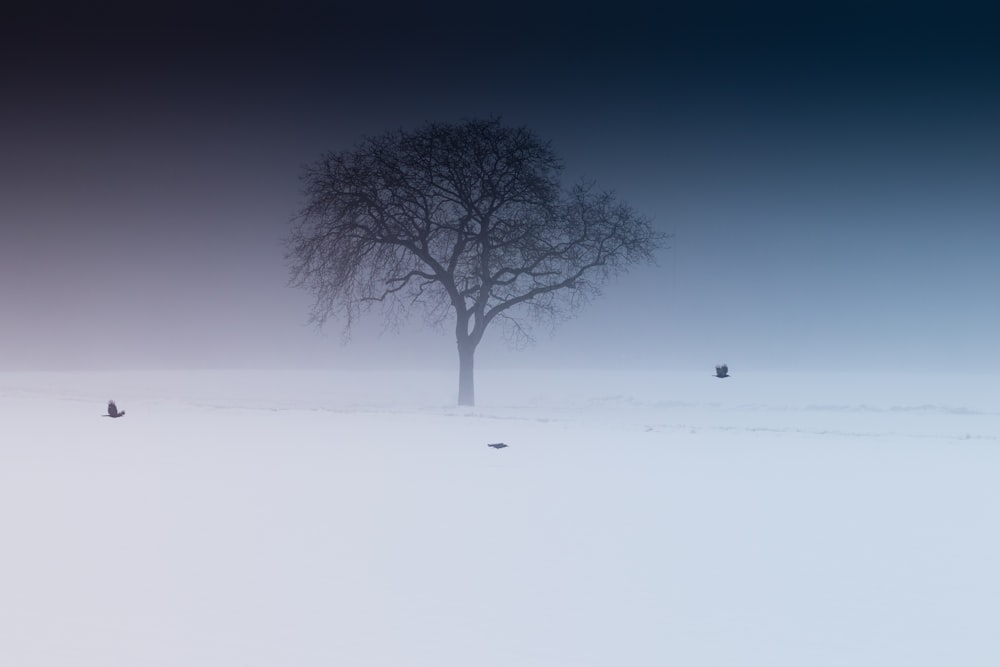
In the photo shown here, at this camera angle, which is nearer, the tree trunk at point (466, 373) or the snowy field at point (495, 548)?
the snowy field at point (495, 548)

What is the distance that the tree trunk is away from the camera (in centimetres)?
2972

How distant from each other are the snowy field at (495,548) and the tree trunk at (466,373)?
10.1 meters

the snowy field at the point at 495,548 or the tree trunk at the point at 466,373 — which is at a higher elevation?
the tree trunk at the point at 466,373

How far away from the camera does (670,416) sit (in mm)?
24922

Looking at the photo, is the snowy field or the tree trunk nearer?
the snowy field

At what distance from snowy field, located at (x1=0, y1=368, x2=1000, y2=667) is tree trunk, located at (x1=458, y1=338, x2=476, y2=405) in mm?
10138

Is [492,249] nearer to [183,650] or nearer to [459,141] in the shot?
[459,141]

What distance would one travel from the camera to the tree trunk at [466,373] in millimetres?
29719

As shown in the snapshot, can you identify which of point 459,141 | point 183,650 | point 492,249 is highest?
point 459,141

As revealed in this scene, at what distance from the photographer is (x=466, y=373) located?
29.9 m

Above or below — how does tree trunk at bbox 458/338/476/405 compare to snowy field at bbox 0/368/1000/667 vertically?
above

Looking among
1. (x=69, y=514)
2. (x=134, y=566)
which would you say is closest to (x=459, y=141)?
(x=69, y=514)

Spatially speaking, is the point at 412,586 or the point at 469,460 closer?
the point at 412,586

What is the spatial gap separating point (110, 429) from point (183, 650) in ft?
49.1
